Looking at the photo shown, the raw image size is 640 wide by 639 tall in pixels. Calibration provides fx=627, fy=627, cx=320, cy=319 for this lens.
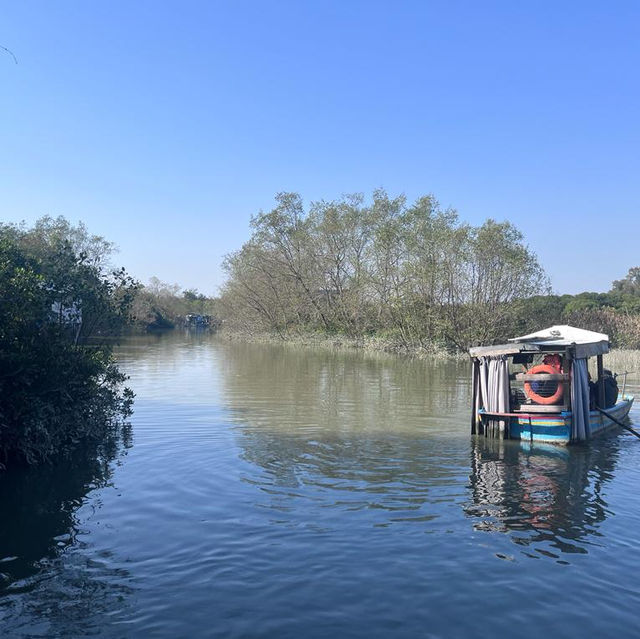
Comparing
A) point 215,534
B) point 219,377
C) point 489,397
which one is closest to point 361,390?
point 219,377

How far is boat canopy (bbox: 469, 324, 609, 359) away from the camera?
540 inches

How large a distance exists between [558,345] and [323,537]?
8.15 metres

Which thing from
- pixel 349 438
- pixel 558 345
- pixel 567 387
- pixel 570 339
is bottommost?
pixel 349 438

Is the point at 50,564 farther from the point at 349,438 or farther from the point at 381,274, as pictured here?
the point at 381,274

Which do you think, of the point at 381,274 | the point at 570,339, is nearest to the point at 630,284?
the point at 381,274

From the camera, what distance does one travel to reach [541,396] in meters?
13.9

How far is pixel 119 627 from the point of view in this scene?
543 cm

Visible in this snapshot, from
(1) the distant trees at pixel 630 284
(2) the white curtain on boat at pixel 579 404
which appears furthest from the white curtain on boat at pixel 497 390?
(1) the distant trees at pixel 630 284

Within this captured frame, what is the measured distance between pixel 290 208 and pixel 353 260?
8.80 m

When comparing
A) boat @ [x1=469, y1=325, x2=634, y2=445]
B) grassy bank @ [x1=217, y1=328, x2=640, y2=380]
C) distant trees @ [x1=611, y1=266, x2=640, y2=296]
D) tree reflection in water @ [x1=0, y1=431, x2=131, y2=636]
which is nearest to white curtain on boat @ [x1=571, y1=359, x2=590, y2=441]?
boat @ [x1=469, y1=325, x2=634, y2=445]

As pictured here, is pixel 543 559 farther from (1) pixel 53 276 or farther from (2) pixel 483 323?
(2) pixel 483 323

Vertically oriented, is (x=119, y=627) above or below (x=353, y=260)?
below

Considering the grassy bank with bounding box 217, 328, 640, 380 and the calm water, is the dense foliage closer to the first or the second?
the calm water

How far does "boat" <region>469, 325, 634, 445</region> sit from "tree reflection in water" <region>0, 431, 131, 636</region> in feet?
27.5
